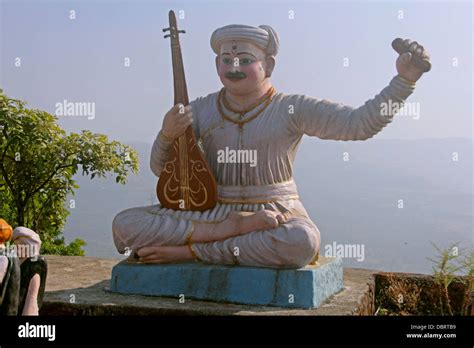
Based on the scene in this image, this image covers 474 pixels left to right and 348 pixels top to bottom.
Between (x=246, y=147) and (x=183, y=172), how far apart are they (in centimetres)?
61

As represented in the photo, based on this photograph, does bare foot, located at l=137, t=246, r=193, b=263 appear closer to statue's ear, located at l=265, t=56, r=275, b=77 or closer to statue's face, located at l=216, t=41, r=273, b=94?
statue's face, located at l=216, t=41, r=273, b=94

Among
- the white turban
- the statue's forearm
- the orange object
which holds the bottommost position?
the orange object

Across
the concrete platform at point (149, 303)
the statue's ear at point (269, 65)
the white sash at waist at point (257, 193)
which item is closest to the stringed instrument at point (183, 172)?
the white sash at waist at point (257, 193)

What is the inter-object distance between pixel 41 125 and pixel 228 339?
4.71 metres

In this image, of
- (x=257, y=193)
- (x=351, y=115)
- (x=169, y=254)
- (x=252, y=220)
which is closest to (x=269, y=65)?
(x=351, y=115)

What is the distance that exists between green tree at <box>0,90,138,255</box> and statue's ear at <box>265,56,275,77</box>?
10.4ft

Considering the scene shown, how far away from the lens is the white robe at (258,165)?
5910 millimetres

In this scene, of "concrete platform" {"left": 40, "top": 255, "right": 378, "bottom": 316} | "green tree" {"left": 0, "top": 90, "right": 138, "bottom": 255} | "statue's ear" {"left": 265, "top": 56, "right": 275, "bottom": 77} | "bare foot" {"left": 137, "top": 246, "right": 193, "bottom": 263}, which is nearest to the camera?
"concrete platform" {"left": 40, "top": 255, "right": 378, "bottom": 316}

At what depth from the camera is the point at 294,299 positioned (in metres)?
5.54

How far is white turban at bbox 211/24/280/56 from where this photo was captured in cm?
620

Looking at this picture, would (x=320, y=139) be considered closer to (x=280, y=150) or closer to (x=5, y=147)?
(x=280, y=150)

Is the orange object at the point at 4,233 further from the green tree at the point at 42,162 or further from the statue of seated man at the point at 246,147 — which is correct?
the green tree at the point at 42,162

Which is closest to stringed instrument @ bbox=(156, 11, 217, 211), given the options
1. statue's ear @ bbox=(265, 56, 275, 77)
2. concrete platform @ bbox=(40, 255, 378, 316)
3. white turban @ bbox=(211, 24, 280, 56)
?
white turban @ bbox=(211, 24, 280, 56)

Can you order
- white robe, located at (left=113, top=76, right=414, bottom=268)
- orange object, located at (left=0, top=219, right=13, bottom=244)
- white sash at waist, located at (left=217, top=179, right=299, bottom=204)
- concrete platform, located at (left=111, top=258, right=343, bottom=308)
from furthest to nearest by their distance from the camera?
1. white sash at waist, located at (left=217, top=179, right=299, bottom=204)
2. white robe, located at (left=113, top=76, right=414, bottom=268)
3. concrete platform, located at (left=111, top=258, right=343, bottom=308)
4. orange object, located at (left=0, top=219, right=13, bottom=244)
